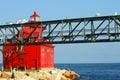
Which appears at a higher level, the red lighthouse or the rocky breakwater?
the red lighthouse

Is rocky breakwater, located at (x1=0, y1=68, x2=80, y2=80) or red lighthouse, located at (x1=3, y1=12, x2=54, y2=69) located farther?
red lighthouse, located at (x1=3, y1=12, x2=54, y2=69)

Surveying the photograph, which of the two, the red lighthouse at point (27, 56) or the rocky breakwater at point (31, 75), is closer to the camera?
the rocky breakwater at point (31, 75)

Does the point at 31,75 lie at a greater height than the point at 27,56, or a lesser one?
lesser

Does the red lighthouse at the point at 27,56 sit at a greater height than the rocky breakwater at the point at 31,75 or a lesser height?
greater

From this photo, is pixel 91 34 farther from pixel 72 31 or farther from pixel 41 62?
pixel 41 62

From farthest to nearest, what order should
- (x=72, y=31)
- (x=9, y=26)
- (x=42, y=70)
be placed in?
(x=42, y=70)
(x=9, y=26)
(x=72, y=31)

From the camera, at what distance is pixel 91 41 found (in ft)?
153

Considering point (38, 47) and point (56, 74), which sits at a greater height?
point (38, 47)

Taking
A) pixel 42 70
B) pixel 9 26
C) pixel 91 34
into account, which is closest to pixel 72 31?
pixel 91 34

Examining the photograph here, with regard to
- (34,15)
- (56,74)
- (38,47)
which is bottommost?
(56,74)

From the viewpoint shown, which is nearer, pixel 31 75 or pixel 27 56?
pixel 31 75

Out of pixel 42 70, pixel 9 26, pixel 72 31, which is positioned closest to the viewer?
pixel 72 31

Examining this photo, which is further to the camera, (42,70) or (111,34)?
(42,70)

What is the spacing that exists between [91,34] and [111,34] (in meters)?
2.62
